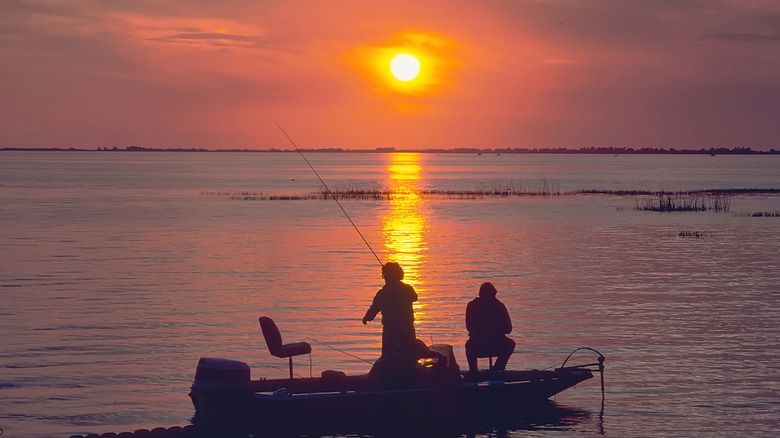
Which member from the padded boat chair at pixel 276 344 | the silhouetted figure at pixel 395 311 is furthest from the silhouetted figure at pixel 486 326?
the padded boat chair at pixel 276 344

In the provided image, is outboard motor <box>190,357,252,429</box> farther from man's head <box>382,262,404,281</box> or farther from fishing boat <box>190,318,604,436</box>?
man's head <box>382,262,404,281</box>

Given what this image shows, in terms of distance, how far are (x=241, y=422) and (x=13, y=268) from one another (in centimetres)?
2048

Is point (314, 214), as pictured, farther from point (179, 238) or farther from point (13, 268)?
point (13, 268)

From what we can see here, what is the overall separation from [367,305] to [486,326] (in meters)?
9.08

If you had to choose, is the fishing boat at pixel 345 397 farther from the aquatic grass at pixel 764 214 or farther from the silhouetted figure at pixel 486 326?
the aquatic grass at pixel 764 214

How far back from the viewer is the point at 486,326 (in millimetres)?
15023

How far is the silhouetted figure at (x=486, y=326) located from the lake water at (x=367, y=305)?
1.46 metres

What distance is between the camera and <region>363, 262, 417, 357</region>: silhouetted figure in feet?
45.3

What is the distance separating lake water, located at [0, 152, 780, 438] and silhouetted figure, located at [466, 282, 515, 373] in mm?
1456

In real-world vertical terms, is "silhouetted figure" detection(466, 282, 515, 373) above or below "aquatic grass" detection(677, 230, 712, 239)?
below

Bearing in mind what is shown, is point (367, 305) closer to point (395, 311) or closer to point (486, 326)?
point (486, 326)

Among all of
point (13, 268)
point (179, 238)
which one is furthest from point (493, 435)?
point (179, 238)

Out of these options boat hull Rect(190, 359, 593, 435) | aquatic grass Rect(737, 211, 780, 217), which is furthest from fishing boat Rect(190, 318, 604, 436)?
aquatic grass Rect(737, 211, 780, 217)

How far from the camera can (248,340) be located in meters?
19.9
